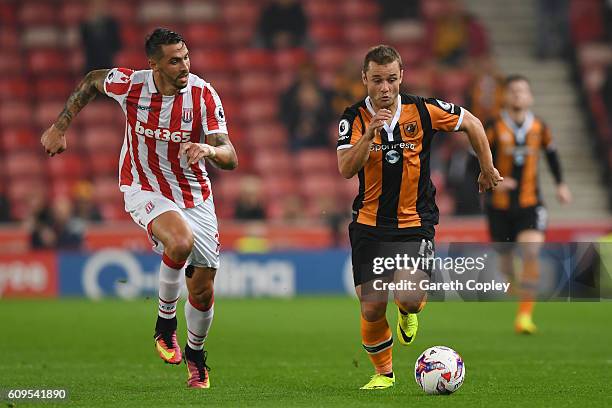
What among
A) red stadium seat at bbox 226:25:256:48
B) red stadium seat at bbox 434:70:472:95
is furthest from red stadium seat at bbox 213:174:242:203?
red stadium seat at bbox 434:70:472:95

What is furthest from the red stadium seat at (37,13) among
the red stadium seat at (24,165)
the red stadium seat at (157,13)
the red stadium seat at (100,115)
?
the red stadium seat at (24,165)

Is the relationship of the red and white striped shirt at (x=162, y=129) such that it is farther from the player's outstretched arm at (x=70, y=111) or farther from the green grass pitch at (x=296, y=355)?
the green grass pitch at (x=296, y=355)

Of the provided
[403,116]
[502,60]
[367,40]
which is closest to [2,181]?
[367,40]

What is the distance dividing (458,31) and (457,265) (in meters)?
11.4

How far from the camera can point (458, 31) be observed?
19.7 metres

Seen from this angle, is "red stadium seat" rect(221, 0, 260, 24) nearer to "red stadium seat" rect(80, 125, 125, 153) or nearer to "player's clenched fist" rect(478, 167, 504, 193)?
"red stadium seat" rect(80, 125, 125, 153)

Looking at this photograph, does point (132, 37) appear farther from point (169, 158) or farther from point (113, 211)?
point (169, 158)

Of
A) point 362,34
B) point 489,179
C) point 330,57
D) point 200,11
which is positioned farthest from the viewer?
point 200,11

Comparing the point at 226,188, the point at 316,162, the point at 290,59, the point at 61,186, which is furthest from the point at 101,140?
the point at 316,162

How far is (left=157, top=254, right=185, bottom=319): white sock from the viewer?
24.2 feet

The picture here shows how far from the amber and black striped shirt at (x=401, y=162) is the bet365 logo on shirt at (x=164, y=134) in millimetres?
1034

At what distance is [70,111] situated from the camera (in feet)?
24.9

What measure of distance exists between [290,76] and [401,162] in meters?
13.0

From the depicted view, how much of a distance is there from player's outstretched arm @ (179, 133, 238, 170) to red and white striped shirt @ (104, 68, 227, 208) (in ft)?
0.43
